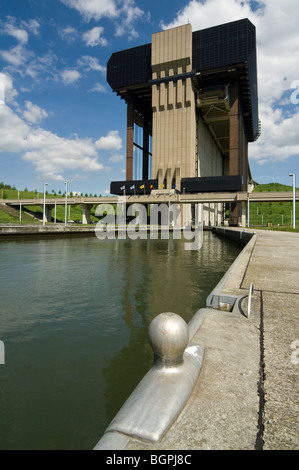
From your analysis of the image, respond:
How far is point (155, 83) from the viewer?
77000 millimetres

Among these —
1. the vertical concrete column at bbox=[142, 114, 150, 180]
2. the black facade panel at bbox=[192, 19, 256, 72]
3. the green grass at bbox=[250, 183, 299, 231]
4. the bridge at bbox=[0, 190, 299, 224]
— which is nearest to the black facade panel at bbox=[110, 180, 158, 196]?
the bridge at bbox=[0, 190, 299, 224]

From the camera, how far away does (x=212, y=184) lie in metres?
74.9

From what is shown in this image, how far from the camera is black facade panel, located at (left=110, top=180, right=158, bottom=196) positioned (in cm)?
7994

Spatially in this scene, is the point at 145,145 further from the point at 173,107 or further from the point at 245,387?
the point at 245,387

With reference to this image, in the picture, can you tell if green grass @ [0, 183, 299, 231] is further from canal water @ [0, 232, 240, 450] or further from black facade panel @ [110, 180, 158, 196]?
canal water @ [0, 232, 240, 450]

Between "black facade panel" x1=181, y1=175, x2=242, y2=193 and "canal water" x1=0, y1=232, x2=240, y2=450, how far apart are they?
2628 inches

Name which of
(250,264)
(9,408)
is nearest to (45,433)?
(9,408)

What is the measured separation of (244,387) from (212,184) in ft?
247

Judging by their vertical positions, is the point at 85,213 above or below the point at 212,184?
below

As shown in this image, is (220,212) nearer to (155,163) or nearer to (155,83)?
(155,163)

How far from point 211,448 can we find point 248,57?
81.5m

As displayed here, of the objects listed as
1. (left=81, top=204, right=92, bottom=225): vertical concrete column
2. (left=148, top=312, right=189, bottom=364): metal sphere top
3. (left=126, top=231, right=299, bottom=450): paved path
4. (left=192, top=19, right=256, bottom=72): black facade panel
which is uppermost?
(left=192, top=19, right=256, bottom=72): black facade panel

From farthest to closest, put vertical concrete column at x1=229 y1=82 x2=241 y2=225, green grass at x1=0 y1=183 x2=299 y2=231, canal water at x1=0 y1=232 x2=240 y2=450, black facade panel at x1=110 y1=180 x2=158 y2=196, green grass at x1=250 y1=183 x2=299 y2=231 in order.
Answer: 1. green grass at x1=250 y1=183 x2=299 y2=231
2. green grass at x1=0 y1=183 x2=299 y2=231
3. black facade panel at x1=110 y1=180 x2=158 y2=196
4. vertical concrete column at x1=229 y1=82 x2=241 y2=225
5. canal water at x1=0 y1=232 x2=240 y2=450

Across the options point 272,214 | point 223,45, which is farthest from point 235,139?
point 272,214
